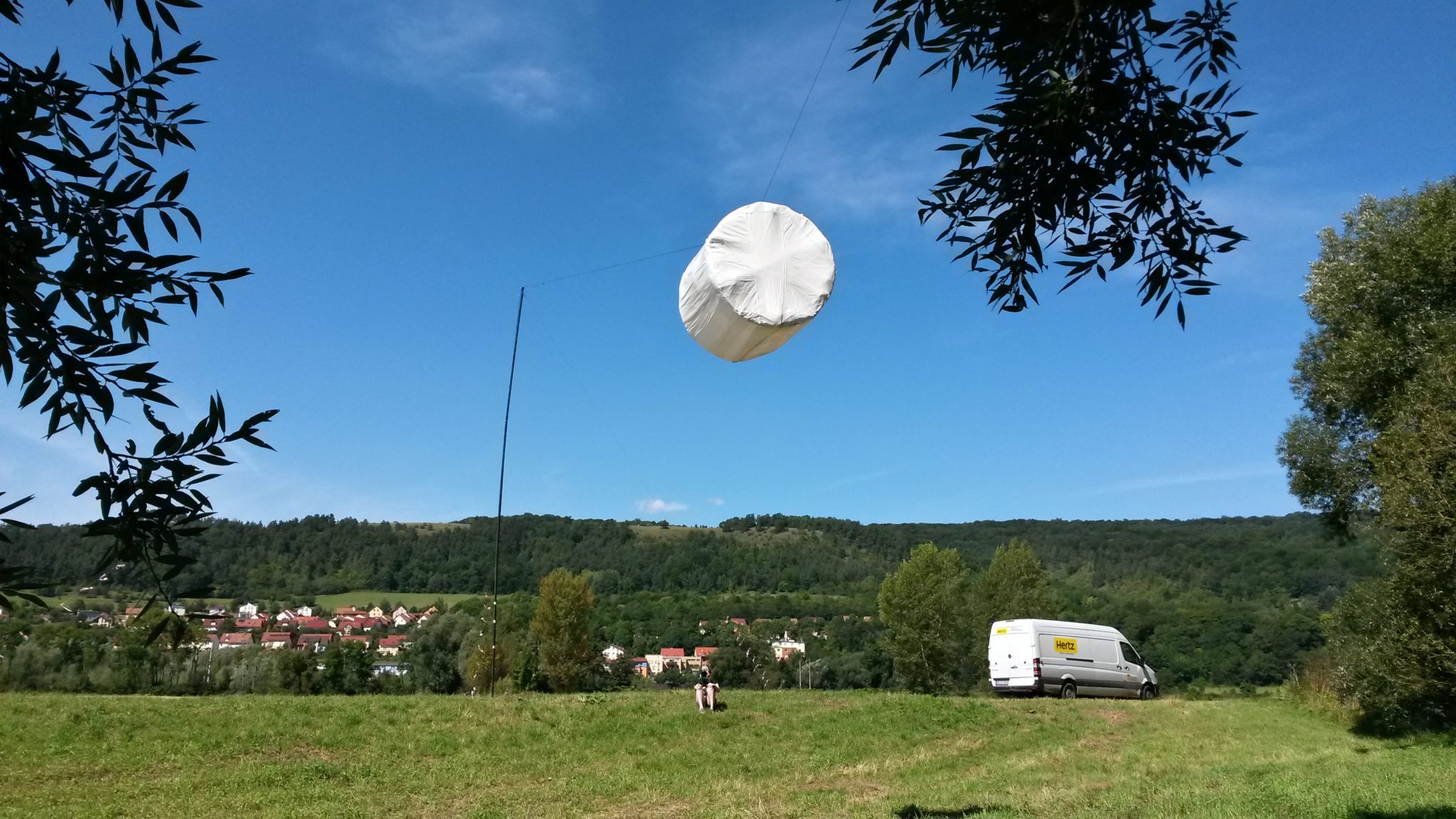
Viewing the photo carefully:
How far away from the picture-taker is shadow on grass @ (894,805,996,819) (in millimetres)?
10406

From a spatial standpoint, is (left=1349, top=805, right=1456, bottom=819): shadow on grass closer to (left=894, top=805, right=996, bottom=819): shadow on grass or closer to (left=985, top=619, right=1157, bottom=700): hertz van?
(left=894, top=805, right=996, bottom=819): shadow on grass

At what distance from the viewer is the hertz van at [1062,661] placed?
2862cm

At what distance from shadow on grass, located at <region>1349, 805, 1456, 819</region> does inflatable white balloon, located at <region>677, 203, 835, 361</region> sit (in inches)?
281

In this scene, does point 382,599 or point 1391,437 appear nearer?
point 1391,437

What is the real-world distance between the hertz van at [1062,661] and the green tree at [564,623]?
3046 cm

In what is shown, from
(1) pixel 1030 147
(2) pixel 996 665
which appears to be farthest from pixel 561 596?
(1) pixel 1030 147

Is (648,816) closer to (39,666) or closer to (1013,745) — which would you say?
(1013,745)

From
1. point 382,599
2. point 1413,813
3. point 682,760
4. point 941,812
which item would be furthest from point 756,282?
point 382,599

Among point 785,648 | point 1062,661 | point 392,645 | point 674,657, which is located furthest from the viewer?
point 785,648

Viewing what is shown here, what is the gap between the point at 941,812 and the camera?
428 inches

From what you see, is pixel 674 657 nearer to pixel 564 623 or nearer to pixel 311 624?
pixel 564 623

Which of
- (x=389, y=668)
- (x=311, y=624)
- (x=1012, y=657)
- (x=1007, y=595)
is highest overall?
(x=1007, y=595)

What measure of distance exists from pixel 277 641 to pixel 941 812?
4597cm

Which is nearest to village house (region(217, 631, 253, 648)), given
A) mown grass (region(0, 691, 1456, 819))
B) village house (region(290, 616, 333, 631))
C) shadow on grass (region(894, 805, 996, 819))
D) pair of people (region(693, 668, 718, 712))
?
village house (region(290, 616, 333, 631))
